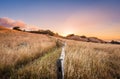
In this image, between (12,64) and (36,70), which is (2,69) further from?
(36,70)

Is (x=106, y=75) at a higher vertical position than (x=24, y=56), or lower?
lower

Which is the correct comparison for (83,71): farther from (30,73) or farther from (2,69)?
(2,69)

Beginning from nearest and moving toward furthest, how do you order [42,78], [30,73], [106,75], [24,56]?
[42,78] → [30,73] → [106,75] → [24,56]

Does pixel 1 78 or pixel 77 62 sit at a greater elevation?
pixel 77 62

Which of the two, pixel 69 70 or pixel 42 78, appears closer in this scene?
pixel 42 78

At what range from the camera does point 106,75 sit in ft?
19.4

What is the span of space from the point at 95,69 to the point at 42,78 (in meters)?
2.51

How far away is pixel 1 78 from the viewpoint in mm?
5168

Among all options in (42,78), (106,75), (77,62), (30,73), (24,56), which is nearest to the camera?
(42,78)

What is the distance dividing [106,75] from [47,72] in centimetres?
246


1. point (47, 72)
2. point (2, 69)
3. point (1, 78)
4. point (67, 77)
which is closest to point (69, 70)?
point (67, 77)

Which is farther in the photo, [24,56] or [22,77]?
[24,56]

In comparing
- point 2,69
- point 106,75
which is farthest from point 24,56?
point 106,75

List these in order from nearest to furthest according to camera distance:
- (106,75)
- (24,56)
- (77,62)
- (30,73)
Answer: (30,73) < (106,75) < (77,62) < (24,56)
